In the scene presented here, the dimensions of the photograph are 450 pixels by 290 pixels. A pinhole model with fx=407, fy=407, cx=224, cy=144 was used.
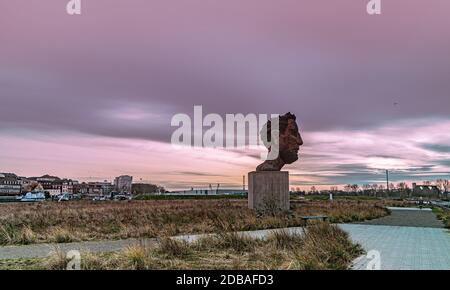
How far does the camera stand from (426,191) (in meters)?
90.9

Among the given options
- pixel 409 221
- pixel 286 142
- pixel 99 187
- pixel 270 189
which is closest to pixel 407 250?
pixel 270 189

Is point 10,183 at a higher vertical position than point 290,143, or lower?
lower

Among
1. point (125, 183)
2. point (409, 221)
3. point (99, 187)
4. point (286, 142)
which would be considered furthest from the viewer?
point (99, 187)

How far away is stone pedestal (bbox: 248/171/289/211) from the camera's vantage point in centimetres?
2056

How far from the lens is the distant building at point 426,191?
88.9m

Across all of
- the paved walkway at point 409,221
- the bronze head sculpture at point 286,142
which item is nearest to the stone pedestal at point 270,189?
the bronze head sculpture at point 286,142

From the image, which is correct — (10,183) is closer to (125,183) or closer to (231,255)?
(125,183)

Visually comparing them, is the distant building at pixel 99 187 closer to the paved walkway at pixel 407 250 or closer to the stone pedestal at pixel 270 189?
the stone pedestal at pixel 270 189

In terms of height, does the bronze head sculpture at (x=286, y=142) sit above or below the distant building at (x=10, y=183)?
above

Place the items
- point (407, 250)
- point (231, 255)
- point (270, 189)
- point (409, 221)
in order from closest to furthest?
point (231, 255) → point (407, 250) → point (409, 221) → point (270, 189)

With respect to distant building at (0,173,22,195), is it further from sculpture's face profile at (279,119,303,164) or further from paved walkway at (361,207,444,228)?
paved walkway at (361,207,444,228)

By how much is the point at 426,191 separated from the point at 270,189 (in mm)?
82664

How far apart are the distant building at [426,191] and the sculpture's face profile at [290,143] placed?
7716cm
